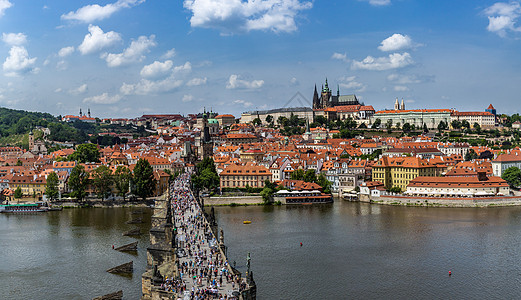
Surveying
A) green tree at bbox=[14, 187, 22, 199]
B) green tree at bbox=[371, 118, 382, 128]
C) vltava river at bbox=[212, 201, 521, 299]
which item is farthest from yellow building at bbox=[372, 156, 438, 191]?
green tree at bbox=[371, 118, 382, 128]

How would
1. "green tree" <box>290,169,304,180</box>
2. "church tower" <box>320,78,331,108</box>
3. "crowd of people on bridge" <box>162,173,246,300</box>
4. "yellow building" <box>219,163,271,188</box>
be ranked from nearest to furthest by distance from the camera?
"crowd of people on bridge" <box>162,173,246,300</box> < "yellow building" <box>219,163,271,188</box> < "green tree" <box>290,169,304,180</box> < "church tower" <box>320,78,331,108</box>

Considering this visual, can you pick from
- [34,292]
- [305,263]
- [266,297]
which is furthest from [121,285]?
[305,263]

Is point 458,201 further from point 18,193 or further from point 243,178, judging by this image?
point 18,193

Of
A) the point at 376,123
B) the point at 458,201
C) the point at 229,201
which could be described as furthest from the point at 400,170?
A: the point at 376,123

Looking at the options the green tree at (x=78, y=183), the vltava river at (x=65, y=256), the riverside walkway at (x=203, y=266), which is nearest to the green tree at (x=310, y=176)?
the vltava river at (x=65, y=256)

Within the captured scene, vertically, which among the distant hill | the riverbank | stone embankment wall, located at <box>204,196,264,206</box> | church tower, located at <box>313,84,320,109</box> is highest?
church tower, located at <box>313,84,320,109</box>

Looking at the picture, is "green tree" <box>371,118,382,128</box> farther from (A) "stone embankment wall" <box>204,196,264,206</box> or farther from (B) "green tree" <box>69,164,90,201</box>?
(B) "green tree" <box>69,164,90,201</box>
